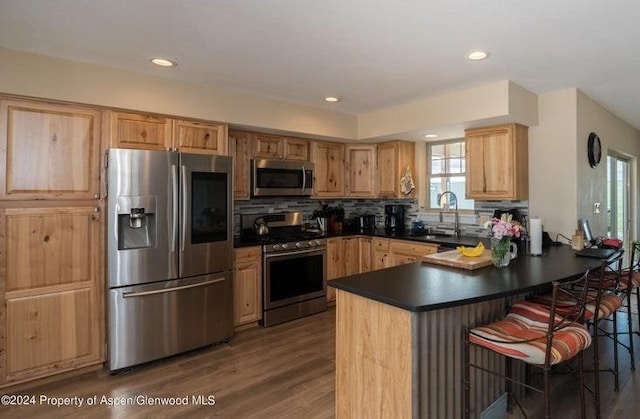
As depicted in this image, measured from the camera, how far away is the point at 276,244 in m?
3.80

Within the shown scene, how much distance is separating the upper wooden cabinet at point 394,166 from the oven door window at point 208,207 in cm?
221

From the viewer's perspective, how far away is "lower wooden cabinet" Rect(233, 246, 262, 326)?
11.7 ft

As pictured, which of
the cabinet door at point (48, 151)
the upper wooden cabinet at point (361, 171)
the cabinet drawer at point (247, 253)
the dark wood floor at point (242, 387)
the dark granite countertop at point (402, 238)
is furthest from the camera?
the upper wooden cabinet at point (361, 171)

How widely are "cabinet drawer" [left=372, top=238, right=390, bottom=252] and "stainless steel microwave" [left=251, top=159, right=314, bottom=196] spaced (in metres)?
1.02

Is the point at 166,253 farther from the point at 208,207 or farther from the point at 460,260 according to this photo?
the point at 460,260

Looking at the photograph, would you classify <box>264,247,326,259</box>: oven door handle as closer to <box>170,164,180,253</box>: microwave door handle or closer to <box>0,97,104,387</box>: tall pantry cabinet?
<box>170,164,180,253</box>: microwave door handle

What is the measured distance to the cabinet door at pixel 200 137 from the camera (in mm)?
3146

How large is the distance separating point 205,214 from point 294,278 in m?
1.29

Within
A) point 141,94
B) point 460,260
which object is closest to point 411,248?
point 460,260

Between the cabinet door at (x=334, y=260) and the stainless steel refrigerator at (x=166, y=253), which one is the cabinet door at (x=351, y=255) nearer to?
the cabinet door at (x=334, y=260)

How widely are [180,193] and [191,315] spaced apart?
1.06m

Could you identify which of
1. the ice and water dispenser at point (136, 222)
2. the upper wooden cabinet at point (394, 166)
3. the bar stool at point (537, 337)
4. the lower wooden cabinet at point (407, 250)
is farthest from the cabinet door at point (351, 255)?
the bar stool at point (537, 337)

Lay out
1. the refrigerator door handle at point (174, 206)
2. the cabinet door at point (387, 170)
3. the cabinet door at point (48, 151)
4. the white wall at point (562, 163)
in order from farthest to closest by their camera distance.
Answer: the cabinet door at point (387, 170), the white wall at point (562, 163), the refrigerator door handle at point (174, 206), the cabinet door at point (48, 151)

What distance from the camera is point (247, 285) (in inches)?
143
